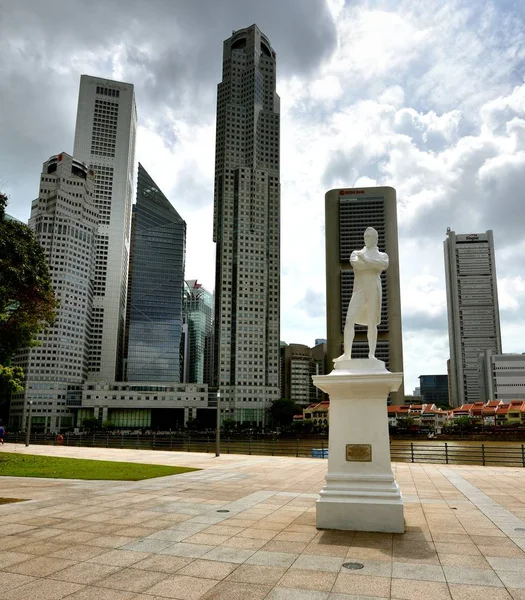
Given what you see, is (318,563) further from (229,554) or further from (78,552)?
(78,552)

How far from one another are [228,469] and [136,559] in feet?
45.1

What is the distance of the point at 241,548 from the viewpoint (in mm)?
7590

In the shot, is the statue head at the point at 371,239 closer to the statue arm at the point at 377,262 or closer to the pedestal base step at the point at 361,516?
the statue arm at the point at 377,262

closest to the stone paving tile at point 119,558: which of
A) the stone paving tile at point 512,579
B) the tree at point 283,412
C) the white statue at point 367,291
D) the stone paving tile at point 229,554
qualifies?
the stone paving tile at point 229,554

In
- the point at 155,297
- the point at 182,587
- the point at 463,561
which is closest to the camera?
the point at 182,587

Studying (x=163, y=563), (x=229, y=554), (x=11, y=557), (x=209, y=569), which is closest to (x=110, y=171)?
(x=11, y=557)

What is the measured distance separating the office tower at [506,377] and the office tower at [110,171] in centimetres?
13263

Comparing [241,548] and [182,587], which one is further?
[241,548]

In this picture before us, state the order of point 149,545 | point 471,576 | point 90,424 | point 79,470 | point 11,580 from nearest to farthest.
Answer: point 11,580
point 471,576
point 149,545
point 79,470
point 90,424

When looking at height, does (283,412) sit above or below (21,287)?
below

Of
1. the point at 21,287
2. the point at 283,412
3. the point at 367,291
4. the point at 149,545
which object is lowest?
the point at 283,412

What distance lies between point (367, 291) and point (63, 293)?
5781 inches

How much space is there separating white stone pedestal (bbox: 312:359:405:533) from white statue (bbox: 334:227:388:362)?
3.52ft

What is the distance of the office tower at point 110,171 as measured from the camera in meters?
172
